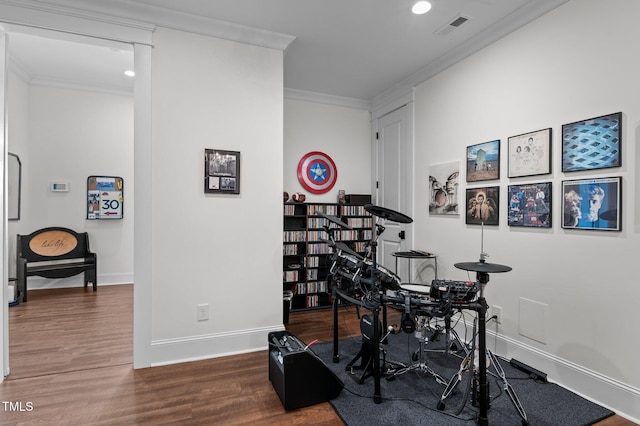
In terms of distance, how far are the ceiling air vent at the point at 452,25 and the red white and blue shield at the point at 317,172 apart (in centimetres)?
229

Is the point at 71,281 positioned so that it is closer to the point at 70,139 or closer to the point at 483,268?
the point at 70,139

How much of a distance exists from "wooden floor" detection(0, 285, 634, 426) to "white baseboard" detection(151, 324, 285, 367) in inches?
3.1

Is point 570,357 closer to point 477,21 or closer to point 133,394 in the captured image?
point 477,21

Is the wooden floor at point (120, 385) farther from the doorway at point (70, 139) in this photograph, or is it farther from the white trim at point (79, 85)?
the white trim at point (79, 85)

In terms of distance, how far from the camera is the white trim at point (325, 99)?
462 centimetres

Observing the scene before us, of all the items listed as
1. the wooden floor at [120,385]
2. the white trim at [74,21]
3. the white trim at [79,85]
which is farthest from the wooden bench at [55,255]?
the white trim at [74,21]

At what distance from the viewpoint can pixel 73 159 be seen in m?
5.30

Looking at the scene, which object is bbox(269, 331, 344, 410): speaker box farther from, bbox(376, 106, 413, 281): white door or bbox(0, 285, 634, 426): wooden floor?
bbox(376, 106, 413, 281): white door

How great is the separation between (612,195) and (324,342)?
2633mm

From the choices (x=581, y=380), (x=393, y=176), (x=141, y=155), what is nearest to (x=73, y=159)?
(x=141, y=155)

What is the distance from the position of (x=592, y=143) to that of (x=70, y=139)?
6803 mm

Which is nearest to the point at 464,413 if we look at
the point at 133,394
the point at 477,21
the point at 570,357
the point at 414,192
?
the point at 570,357

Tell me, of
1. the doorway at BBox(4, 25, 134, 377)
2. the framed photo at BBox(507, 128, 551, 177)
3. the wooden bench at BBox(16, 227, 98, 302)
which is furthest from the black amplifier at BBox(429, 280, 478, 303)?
the wooden bench at BBox(16, 227, 98, 302)

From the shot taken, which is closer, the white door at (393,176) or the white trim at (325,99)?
the white door at (393,176)
